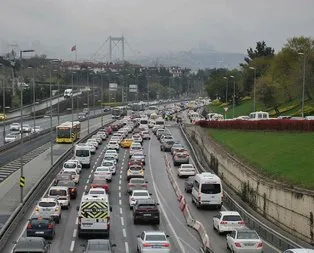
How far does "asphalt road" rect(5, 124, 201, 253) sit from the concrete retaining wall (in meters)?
4.39

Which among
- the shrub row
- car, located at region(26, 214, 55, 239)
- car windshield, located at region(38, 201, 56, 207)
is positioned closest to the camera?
car, located at region(26, 214, 55, 239)

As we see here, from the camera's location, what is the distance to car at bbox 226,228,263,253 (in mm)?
30781

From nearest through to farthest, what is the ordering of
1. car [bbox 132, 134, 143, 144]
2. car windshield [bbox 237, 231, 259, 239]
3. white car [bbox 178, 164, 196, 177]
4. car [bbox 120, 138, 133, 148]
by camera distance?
car windshield [bbox 237, 231, 259, 239] < white car [bbox 178, 164, 196, 177] < car [bbox 120, 138, 133, 148] < car [bbox 132, 134, 143, 144]

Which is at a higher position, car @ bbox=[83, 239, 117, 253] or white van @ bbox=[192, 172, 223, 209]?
car @ bbox=[83, 239, 117, 253]

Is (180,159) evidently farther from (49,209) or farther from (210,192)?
(49,209)

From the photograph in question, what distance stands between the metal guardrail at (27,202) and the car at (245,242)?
10.6 meters

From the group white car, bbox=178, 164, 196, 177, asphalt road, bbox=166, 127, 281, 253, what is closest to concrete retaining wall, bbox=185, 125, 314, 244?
asphalt road, bbox=166, 127, 281, 253

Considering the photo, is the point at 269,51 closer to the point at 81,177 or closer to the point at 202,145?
the point at 202,145

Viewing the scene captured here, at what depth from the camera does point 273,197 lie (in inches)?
1533

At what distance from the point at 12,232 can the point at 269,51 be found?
453 ft

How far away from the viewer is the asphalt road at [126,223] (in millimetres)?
34844

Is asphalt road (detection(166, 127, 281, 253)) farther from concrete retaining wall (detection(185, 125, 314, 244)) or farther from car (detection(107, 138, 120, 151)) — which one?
car (detection(107, 138, 120, 151))

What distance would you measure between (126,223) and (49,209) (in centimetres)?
441

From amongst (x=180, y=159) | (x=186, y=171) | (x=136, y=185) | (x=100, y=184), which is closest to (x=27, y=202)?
(x=100, y=184)
